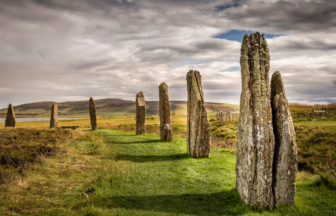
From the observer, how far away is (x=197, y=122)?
13453mm

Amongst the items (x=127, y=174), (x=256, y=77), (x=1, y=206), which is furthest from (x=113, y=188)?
(x=256, y=77)

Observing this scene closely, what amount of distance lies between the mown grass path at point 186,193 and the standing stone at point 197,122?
3.38 ft

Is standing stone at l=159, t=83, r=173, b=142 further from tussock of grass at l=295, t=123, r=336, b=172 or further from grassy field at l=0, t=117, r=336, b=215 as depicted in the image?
tussock of grass at l=295, t=123, r=336, b=172

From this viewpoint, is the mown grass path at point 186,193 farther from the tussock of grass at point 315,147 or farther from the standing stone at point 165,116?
the standing stone at point 165,116

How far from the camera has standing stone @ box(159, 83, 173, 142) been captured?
65.2ft

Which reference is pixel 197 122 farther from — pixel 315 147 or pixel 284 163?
pixel 315 147

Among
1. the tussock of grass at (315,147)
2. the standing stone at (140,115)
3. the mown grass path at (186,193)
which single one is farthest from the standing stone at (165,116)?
the tussock of grass at (315,147)

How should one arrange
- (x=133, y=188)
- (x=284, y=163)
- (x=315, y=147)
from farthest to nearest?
(x=315, y=147), (x=133, y=188), (x=284, y=163)

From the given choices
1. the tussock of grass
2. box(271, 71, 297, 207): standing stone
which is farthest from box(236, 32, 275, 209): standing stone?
the tussock of grass

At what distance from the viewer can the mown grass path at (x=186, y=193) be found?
710 cm

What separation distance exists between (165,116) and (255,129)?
13.2 metres

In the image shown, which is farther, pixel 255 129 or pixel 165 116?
pixel 165 116

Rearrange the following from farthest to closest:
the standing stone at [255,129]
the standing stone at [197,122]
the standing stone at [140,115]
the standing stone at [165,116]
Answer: the standing stone at [140,115] → the standing stone at [165,116] → the standing stone at [197,122] → the standing stone at [255,129]

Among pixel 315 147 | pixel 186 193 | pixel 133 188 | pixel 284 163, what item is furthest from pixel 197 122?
pixel 315 147
